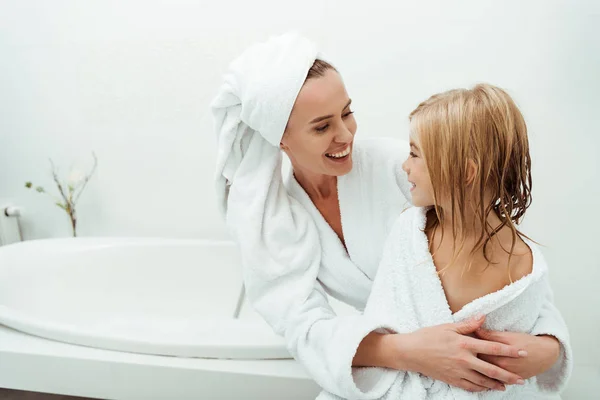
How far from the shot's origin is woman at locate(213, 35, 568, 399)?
89 cm

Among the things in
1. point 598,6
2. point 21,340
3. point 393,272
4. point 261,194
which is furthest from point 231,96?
point 598,6

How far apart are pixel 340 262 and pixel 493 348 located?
0.44 meters

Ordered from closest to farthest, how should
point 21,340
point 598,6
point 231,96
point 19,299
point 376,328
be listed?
point 376,328 < point 231,96 < point 21,340 < point 598,6 < point 19,299

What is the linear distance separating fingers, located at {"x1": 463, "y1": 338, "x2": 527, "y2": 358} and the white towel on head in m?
0.39

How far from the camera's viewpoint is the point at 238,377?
3.84 feet

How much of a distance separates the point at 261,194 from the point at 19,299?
1.10 metres

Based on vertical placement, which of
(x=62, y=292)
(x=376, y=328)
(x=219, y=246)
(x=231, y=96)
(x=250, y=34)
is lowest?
(x=62, y=292)

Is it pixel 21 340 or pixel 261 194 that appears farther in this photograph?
pixel 21 340

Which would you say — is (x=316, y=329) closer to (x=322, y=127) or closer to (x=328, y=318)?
(x=328, y=318)

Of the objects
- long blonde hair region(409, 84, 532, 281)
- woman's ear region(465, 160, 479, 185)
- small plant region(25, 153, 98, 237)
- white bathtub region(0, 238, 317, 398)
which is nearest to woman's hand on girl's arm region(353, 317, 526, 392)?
long blonde hair region(409, 84, 532, 281)

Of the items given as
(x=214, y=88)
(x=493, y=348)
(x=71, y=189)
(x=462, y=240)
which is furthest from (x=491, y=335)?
(x=71, y=189)

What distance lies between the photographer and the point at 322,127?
110cm

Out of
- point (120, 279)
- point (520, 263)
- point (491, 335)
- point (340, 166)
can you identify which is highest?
point (340, 166)

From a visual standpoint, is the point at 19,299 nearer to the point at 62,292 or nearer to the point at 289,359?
the point at 62,292
